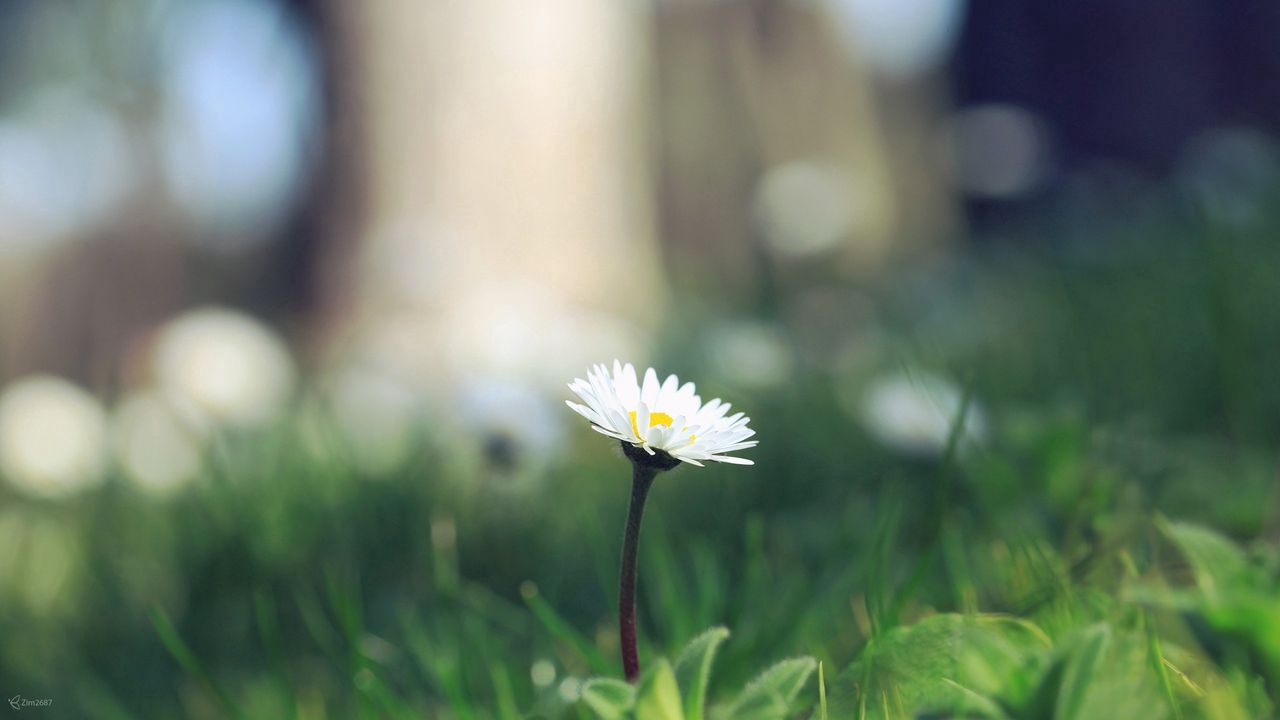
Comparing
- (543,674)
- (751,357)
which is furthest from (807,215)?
(543,674)

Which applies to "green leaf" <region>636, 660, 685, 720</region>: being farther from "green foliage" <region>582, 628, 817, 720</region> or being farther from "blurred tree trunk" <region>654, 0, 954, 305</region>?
"blurred tree trunk" <region>654, 0, 954, 305</region>

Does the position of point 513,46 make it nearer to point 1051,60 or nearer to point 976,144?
point 976,144

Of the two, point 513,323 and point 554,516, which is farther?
point 513,323

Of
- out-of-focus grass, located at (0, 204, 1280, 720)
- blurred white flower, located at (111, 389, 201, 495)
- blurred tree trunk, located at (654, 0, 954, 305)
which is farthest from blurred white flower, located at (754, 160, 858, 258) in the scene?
blurred white flower, located at (111, 389, 201, 495)

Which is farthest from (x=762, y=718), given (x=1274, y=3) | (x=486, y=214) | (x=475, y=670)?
(x=1274, y=3)

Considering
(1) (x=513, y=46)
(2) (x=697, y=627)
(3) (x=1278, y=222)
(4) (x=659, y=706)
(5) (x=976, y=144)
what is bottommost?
(5) (x=976, y=144)

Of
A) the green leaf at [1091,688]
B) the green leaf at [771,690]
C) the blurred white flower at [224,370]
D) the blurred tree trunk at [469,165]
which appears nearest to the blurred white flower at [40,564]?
the blurred white flower at [224,370]
